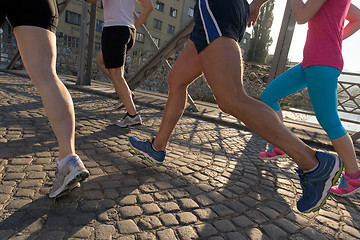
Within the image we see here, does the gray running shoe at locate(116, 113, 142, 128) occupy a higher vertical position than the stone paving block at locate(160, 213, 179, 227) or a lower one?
higher

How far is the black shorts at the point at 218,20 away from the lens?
1586mm

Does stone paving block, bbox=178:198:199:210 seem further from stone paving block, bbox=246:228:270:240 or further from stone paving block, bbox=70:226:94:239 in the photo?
stone paving block, bbox=70:226:94:239

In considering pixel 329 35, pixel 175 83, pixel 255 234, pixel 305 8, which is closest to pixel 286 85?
pixel 329 35

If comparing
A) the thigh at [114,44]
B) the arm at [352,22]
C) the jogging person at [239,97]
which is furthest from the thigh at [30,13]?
the arm at [352,22]

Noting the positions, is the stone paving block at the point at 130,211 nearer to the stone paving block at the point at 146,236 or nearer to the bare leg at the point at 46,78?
the stone paving block at the point at 146,236

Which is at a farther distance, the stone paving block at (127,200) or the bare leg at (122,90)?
the bare leg at (122,90)

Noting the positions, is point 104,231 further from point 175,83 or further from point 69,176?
point 175,83

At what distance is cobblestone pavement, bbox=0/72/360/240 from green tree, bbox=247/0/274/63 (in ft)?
164

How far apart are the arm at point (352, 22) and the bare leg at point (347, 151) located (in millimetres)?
1016

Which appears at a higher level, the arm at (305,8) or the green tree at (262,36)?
the green tree at (262,36)

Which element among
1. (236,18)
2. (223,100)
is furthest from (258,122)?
(236,18)

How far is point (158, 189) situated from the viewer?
5.94 feet

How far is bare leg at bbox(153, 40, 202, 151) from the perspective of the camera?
2.00 meters

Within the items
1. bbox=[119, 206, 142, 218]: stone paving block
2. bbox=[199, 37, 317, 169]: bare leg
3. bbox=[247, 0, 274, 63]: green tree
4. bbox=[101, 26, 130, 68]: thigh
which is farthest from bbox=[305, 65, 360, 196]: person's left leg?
bbox=[247, 0, 274, 63]: green tree
